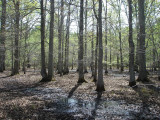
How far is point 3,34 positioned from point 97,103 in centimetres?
798

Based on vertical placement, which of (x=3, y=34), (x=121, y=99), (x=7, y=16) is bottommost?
(x=121, y=99)

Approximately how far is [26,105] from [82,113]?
2.58 metres

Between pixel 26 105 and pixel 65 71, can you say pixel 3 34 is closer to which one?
pixel 26 105

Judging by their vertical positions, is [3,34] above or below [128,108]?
above

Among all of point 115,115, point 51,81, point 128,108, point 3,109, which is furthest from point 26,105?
point 51,81

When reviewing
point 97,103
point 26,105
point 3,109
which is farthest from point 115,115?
point 3,109

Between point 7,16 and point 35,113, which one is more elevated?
point 7,16

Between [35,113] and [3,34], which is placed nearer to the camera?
[35,113]

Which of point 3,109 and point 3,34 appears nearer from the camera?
point 3,109

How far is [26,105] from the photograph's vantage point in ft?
22.7

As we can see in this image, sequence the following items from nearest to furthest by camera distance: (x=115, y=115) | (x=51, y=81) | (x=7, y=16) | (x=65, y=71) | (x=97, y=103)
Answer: (x=115, y=115) → (x=97, y=103) → (x=7, y=16) → (x=51, y=81) → (x=65, y=71)

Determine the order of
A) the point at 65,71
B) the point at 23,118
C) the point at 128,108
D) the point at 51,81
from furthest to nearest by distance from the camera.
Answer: the point at 65,71 → the point at 51,81 → the point at 128,108 → the point at 23,118

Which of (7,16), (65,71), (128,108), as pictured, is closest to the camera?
(128,108)

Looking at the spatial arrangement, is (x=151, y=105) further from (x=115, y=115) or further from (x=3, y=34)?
(x=3, y=34)
